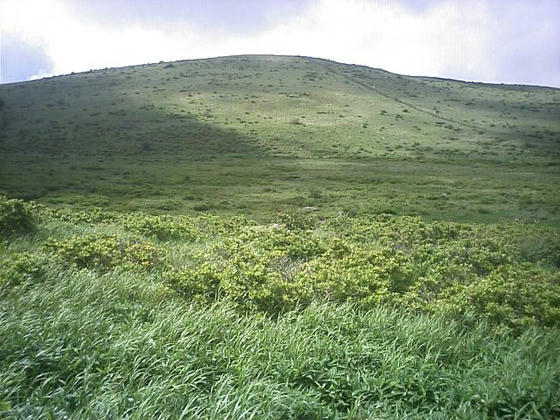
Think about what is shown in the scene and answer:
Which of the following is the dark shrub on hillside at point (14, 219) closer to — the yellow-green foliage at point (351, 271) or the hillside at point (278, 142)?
the yellow-green foliage at point (351, 271)

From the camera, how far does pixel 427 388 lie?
6.57 metres

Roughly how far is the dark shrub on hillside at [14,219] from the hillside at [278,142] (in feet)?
63.5

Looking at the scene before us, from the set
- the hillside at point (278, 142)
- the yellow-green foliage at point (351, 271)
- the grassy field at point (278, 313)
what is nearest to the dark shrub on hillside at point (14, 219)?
the grassy field at point (278, 313)

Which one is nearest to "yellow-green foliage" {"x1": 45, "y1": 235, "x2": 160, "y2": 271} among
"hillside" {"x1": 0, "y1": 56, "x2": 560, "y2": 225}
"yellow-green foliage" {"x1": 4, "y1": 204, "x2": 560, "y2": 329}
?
A: "yellow-green foliage" {"x1": 4, "y1": 204, "x2": 560, "y2": 329}

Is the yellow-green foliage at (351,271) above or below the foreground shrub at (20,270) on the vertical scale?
below

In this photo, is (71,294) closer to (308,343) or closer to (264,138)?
(308,343)

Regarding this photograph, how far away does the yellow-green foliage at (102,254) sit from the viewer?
11.4 metres

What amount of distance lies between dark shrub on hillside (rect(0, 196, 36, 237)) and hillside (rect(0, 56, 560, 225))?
19367mm

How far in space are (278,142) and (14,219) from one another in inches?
2514

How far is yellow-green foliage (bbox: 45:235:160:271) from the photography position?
11.4 m

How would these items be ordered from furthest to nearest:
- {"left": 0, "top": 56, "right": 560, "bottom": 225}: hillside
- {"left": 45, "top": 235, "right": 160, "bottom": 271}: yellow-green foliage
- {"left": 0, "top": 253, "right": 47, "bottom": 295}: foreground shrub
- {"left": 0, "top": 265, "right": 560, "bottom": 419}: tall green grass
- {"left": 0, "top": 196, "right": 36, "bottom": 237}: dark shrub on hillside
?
{"left": 0, "top": 56, "right": 560, "bottom": 225}: hillside → {"left": 0, "top": 196, "right": 36, "bottom": 237}: dark shrub on hillside → {"left": 45, "top": 235, "right": 160, "bottom": 271}: yellow-green foliage → {"left": 0, "top": 253, "right": 47, "bottom": 295}: foreground shrub → {"left": 0, "top": 265, "right": 560, "bottom": 419}: tall green grass

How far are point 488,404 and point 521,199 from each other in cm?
3686

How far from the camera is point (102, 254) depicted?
11594 mm

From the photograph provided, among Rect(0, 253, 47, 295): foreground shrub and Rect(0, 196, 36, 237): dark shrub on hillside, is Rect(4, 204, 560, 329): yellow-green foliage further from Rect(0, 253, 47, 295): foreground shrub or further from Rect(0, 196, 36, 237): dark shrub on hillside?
Rect(0, 196, 36, 237): dark shrub on hillside
